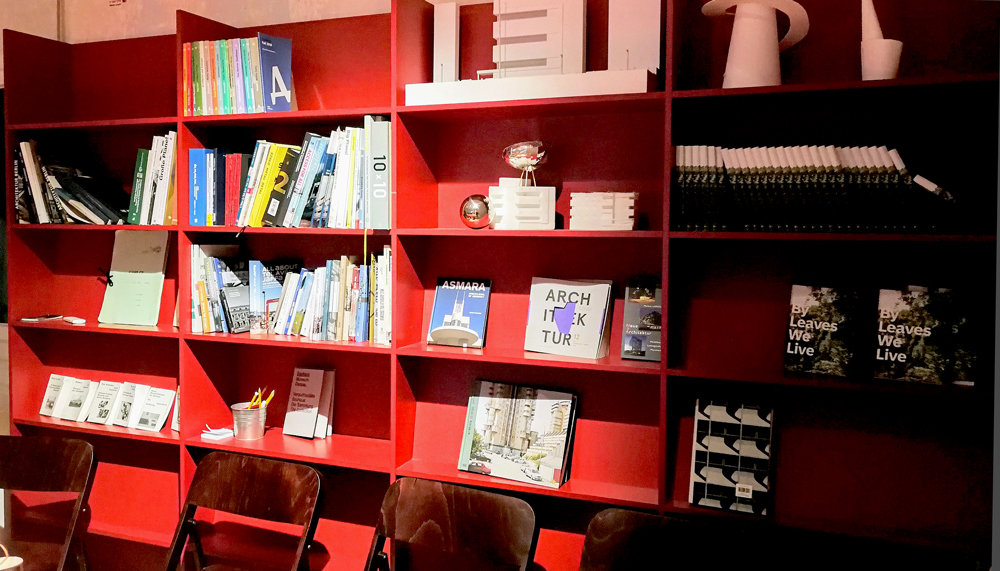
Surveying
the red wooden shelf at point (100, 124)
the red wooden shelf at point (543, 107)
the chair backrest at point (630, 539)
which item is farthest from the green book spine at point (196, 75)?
the chair backrest at point (630, 539)

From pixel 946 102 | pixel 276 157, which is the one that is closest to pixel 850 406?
pixel 946 102

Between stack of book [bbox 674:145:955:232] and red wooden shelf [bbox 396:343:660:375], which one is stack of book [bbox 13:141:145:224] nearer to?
red wooden shelf [bbox 396:343:660:375]

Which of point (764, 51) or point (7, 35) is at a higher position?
point (7, 35)

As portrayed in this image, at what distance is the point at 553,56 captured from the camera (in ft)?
8.25

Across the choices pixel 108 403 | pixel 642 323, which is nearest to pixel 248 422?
pixel 108 403

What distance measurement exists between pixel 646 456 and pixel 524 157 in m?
1.13

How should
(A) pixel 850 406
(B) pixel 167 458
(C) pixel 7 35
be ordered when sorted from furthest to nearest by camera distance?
(B) pixel 167 458
(C) pixel 7 35
(A) pixel 850 406

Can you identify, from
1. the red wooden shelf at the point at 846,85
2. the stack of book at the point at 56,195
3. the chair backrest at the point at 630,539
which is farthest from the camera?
the stack of book at the point at 56,195

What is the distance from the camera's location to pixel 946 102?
2223 mm

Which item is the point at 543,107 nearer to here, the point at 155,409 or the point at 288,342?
the point at 288,342

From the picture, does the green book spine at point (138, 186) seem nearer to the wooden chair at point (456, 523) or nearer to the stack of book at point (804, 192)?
the wooden chair at point (456, 523)

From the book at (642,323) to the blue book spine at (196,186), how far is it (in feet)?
5.39

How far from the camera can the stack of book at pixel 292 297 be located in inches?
108

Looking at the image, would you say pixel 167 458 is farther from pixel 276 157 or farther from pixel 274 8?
pixel 274 8
